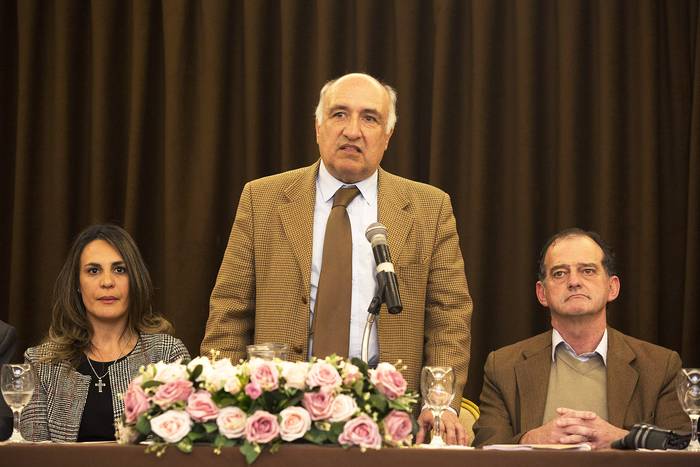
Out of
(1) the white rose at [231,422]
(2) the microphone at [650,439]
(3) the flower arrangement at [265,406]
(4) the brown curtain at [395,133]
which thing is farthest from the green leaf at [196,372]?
(4) the brown curtain at [395,133]

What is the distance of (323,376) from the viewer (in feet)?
7.83

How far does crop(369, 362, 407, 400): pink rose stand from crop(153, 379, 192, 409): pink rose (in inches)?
16.5

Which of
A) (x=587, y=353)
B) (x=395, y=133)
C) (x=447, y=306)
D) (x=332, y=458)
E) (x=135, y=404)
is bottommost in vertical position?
(x=332, y=458)

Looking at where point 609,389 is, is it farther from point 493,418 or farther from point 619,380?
point 493,418

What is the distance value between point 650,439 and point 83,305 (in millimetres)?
2290

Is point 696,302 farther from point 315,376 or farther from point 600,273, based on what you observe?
point 315,376

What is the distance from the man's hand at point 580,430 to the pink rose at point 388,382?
0.96 m

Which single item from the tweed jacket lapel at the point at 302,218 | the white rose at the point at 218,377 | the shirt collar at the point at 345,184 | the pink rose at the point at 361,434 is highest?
the shirt collar at the point at 345,184

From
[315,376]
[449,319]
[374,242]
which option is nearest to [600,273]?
[449,319]

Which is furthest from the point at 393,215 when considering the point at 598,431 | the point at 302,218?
the point at 598,431

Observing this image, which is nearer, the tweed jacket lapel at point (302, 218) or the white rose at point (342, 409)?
the white rose at point (342, 409)

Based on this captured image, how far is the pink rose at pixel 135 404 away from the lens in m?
2.41

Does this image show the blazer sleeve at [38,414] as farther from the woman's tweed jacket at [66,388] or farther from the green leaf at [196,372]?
the green leaf at [196,372]

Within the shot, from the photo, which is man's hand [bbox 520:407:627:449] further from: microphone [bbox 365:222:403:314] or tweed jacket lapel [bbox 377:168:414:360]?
microphone [bbox 365:222:403:314]
